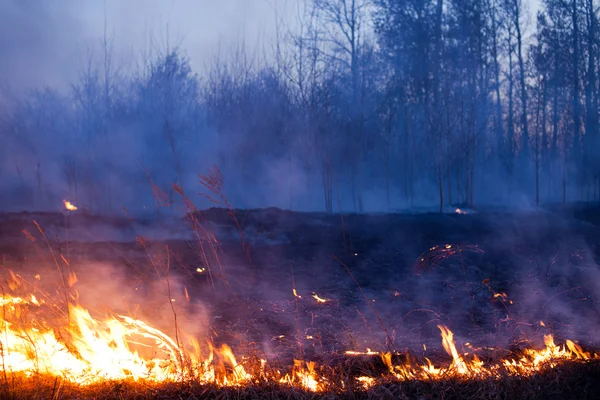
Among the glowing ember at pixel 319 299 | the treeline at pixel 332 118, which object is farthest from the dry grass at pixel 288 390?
the treeline at pixel 332 118

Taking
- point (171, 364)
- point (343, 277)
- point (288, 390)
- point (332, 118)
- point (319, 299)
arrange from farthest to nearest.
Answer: point (332, 118) < point (343, 277) < point (319, 299) < point (171, 364) < point (288, 390)

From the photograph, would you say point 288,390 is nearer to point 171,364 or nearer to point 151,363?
point 171,364

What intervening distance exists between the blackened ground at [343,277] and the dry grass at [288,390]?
54cm

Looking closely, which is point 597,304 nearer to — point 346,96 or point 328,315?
point 328,315

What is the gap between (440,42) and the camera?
14898mm

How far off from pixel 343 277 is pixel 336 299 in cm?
98

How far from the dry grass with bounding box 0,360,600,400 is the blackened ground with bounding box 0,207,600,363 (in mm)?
540

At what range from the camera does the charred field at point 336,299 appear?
316 cm

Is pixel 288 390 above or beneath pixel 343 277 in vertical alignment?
beneath

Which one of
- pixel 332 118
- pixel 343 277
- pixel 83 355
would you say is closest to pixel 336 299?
pixel 343 277

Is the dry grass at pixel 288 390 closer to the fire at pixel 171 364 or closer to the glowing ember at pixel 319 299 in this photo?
the fire at pixel 171 364

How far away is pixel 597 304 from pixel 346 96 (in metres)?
12.0

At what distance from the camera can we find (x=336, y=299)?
18.1 ft

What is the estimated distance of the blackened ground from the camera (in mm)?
4434
